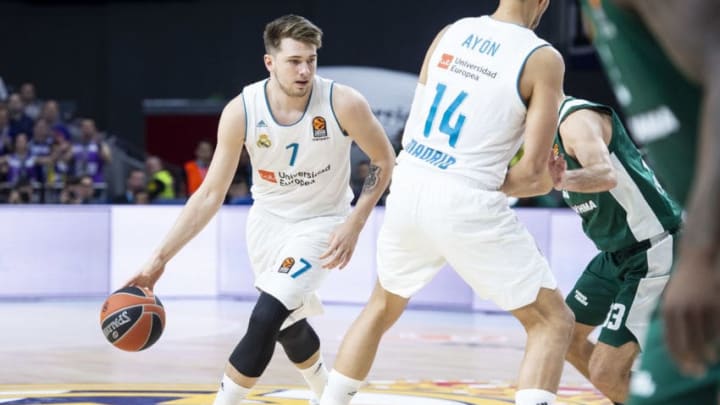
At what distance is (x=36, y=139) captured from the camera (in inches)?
664

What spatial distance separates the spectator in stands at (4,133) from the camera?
658 inches

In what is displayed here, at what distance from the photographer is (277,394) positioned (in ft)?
22.5

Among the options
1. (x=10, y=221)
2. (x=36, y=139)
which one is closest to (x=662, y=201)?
(x=10, y=221)

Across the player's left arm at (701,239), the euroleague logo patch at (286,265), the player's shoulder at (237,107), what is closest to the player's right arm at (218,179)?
the player's shoulder at (237,107)

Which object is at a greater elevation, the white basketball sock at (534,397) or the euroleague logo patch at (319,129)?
the euroleague logo patch at (319,129)

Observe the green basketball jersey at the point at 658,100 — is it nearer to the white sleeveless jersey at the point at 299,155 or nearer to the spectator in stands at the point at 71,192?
the white sleeveless jersey at the point at 299,155

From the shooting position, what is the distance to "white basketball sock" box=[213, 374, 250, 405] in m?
5.29

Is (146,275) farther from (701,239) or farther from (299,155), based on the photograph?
(701,239)

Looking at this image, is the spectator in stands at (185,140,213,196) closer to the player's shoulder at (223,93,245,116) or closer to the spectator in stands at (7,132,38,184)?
the spectator in stands at (7,132,38,184)

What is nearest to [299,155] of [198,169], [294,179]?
[294,179]

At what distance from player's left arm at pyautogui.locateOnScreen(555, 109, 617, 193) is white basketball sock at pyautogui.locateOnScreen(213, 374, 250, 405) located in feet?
5.58

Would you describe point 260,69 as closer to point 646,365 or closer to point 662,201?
point 662,201

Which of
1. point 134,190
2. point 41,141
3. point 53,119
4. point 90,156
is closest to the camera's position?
point 134,190

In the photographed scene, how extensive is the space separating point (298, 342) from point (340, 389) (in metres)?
1.17
